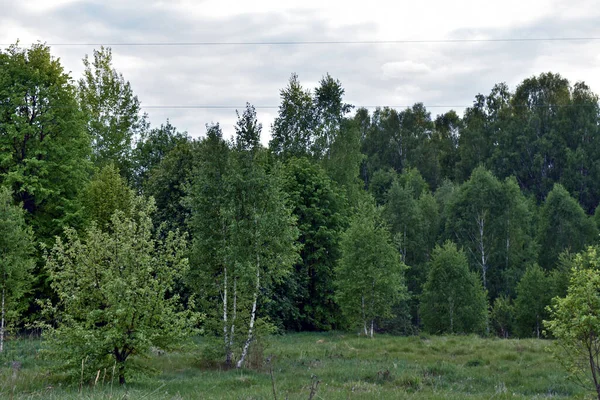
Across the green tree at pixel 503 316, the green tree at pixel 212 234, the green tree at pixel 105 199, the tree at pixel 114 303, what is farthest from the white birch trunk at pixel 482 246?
the tree at pixel 114 303

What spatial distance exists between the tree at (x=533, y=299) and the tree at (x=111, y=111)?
35.2 m

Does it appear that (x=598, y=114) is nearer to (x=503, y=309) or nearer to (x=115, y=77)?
(x=503, y=309)

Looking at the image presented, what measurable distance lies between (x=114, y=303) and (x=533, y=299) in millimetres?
34950

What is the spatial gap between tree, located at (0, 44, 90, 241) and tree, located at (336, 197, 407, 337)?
16745 mm

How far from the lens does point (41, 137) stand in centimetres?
3177

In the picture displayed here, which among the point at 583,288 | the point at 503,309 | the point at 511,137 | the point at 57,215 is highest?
the point at 511,137

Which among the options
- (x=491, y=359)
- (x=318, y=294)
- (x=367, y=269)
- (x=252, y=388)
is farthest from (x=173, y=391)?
(x=318, y=294)

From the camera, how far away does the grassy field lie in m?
14.3

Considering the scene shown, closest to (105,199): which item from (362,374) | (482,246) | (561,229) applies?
(362,374)

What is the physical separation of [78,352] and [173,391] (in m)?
3.13

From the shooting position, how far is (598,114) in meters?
69.3

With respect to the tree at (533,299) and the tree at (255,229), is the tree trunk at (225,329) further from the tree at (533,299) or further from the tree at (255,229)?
the tree at (533,299)

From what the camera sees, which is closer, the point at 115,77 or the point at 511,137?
the point at 115,77

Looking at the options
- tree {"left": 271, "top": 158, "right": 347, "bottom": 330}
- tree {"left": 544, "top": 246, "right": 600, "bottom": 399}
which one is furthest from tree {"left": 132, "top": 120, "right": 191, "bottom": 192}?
tree {"left": 544, "top": 246, "right": 600, "bottom": 399}
